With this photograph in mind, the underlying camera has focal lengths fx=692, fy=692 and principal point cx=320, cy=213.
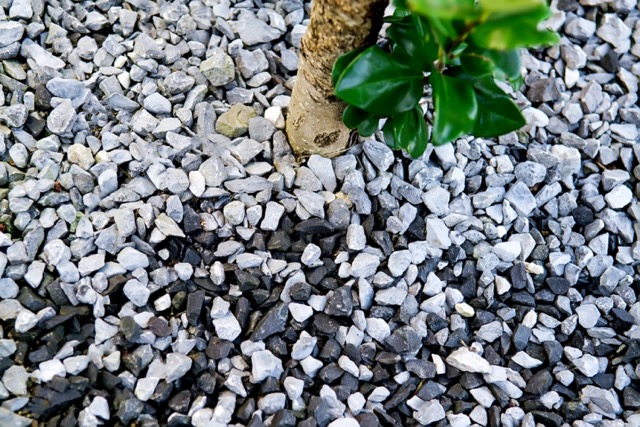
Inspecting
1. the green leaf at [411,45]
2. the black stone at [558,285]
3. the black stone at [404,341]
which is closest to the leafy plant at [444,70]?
the green leaf at [411,45]

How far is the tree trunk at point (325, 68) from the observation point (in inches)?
45.4

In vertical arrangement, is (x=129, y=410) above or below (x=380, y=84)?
below

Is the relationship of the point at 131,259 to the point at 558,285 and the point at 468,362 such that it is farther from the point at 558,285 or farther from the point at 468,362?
the point at 558,285

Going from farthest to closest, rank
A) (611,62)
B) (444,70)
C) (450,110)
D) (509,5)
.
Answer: (611,62) → (444,70) → (450,110) → (509,5)

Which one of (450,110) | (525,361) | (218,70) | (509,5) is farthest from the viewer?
(218,70)

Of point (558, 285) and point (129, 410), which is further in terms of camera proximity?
point (558, 285)

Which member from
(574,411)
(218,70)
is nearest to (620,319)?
(574,411)

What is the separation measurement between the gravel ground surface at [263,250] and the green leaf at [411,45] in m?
0.33

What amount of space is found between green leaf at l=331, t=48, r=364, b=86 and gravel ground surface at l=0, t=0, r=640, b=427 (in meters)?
0.31

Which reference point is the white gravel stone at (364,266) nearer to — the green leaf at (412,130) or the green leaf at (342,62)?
the green leaf at (412,130)

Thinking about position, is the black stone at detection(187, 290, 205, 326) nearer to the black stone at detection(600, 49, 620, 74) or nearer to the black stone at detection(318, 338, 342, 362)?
the black stone at detection(318, 338, 342, 362)

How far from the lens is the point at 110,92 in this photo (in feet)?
4.90

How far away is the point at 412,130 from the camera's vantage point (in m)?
1.22

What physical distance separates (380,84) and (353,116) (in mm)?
140
